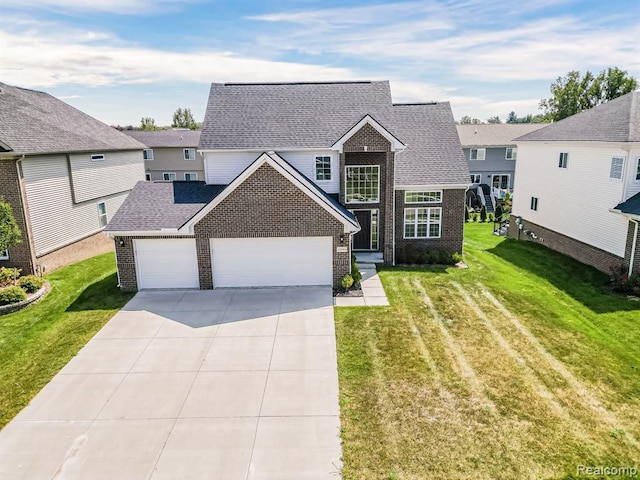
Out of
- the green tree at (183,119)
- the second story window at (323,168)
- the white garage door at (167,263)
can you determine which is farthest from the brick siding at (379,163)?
the green tree at (183,119)

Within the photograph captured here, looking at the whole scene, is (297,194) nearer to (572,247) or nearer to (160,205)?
(160,205)

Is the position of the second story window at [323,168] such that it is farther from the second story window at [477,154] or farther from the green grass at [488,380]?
the second story window at [477,154]

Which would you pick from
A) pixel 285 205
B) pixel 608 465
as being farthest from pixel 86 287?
pixel 608 465

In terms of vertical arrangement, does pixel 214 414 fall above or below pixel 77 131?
below

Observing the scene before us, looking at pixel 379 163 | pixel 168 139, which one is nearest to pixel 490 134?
pixel 379 163

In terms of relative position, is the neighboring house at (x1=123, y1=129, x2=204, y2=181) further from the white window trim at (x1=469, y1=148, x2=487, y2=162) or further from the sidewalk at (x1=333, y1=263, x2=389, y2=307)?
the sidewalk at (x1=333, y1=263, x2=389, y2=307)

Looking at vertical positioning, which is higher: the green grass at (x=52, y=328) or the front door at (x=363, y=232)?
the front door at (x=363, y=232)

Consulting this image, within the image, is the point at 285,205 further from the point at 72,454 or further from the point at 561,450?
the point at 561,450
